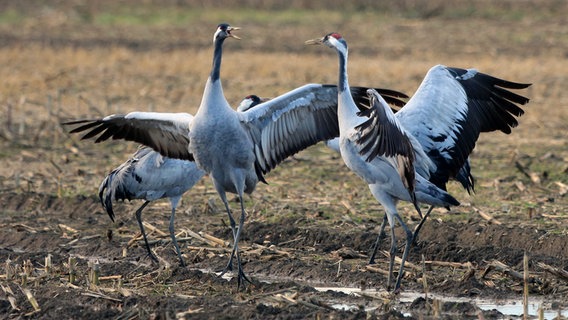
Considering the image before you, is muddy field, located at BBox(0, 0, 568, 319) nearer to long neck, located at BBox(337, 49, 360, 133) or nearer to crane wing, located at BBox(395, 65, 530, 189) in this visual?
crane wing, located at BBox(395, 65, 530, 189)

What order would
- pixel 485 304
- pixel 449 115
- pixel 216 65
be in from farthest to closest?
pixel 449 115
pixel 216 65
pixel 485 304

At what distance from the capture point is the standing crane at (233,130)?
795cm

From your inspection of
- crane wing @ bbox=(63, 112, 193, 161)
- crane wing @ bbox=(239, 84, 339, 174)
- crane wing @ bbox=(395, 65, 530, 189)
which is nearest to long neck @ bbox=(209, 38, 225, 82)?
crane wing @ bbox=(239, 84, 339, 174)

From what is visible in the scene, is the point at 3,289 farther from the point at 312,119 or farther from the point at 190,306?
the point at 312,119

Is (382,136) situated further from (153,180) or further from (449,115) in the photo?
(153,180)

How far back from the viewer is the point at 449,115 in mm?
8422

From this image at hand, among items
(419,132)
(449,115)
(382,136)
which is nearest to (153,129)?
(419,132)

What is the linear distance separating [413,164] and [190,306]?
2003 millimetres

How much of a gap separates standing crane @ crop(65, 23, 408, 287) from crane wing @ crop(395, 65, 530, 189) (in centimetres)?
70

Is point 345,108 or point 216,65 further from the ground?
point 216,65

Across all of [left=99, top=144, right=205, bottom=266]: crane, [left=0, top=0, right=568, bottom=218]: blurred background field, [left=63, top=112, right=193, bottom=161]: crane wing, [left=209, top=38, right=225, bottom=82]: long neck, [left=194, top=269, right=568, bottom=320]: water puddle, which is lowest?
[left=0, top=0, right=568, bottom=218]: blurred background field

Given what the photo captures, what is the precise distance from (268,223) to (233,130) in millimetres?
1662

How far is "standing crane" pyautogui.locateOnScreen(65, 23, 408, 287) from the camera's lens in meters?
7.95

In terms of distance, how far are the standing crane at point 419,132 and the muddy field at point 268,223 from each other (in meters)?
0.58
